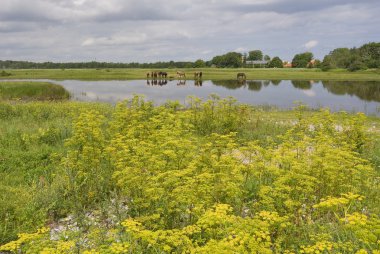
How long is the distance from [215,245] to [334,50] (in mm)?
131936

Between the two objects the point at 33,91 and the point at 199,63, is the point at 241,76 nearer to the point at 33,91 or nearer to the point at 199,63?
the point at 33,91

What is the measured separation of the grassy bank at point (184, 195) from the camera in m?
4.73

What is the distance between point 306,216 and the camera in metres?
6.73

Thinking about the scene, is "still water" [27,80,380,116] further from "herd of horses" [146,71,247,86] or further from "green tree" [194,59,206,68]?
"green tree" [194,59,206,68]

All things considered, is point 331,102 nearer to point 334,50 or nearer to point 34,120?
point 34,120

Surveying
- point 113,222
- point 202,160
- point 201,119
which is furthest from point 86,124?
point 201,119

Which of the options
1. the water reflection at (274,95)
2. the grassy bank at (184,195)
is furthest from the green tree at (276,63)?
the grassy bank at (184,195)

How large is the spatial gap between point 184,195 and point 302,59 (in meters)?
150

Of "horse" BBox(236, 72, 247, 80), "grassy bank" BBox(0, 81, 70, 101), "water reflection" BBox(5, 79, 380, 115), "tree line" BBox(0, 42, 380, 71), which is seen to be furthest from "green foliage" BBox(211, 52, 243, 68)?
"grassy bank" BBox(0, 81, 70, 101)

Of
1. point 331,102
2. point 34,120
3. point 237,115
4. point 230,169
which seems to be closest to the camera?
point 230,169

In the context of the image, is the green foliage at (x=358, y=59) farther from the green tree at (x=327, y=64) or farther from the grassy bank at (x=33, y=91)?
the grassy bank at (x=33, y=91)

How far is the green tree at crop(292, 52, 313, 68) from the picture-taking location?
5591 inches

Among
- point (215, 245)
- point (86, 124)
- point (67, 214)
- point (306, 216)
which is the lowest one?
point (67, 214)

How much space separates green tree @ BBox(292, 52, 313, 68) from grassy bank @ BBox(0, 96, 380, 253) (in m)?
138
